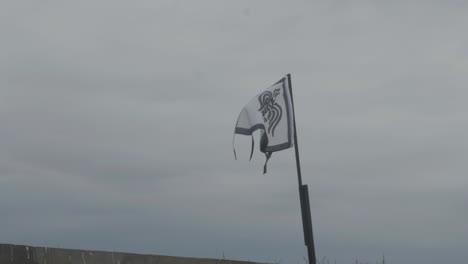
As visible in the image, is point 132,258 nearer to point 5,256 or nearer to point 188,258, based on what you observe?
point 188,258

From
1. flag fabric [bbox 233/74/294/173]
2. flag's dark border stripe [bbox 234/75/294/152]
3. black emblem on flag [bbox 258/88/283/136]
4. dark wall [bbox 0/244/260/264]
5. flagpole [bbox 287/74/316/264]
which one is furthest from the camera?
black emblem on flag [bbox 258/88/283/136]

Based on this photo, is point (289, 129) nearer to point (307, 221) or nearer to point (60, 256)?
point (307, 221)

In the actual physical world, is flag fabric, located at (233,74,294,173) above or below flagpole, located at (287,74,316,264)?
above

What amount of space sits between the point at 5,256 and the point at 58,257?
763mm

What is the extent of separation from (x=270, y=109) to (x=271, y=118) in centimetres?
19

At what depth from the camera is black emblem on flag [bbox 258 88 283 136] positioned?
1509cm

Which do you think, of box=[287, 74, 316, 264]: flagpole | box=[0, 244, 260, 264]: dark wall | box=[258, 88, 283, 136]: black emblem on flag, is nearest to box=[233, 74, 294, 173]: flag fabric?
box=[258, 88, 283, 136]: black emblem on flag

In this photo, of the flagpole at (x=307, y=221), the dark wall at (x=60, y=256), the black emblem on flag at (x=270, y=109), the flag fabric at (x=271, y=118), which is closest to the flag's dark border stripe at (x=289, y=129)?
the flag fabric at (x=271, y=118)

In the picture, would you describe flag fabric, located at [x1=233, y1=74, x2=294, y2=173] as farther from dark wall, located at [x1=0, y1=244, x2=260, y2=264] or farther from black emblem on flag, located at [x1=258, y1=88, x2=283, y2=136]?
dark wall, located at [x1=0, y1=244, x2=260, y2=264]

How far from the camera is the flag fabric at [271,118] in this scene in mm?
14938

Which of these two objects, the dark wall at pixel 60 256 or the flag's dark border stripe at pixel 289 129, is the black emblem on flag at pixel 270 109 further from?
the dark wall at pixel 60 256

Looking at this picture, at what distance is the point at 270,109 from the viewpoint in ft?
50.1

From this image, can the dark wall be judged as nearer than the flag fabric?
Yes

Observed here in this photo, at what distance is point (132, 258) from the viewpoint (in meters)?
12.2
